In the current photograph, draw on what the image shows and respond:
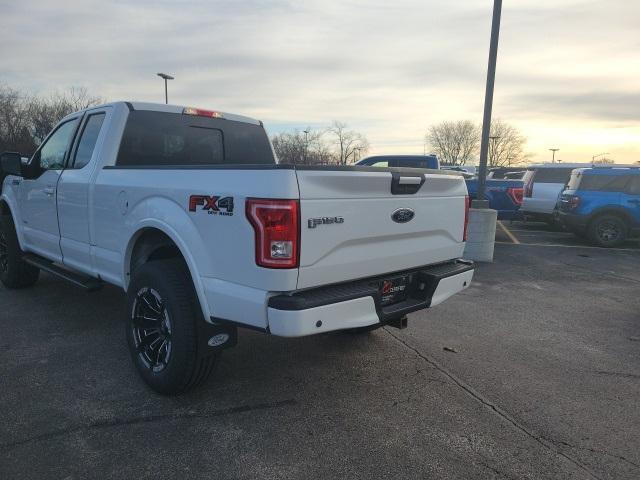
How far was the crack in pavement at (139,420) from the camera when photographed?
2.88 meters

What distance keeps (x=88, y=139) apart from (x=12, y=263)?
2.52 metres

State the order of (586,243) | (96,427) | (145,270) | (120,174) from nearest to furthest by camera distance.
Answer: (96,427) → (145,270) → (120,174) → (586,243)

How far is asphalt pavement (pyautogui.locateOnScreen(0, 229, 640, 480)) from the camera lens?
271 centimetres

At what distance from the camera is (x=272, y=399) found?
345 centimetres

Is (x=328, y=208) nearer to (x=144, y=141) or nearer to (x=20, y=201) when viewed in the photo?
(x=144, y=141)

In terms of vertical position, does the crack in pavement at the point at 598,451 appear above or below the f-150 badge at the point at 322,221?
below

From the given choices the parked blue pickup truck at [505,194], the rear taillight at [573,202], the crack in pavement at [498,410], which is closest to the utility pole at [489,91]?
the rear taillight at [573,202]

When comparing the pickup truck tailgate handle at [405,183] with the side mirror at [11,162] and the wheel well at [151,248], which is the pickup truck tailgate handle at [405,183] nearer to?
the wheel well at [151,248]

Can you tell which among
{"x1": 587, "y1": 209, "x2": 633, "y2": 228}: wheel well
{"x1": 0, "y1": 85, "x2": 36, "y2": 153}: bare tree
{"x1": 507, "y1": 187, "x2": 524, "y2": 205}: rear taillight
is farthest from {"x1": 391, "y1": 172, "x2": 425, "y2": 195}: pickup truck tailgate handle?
{"x1": 0, "y1": 85, "x2": 36, "y2": 153}: bare tree

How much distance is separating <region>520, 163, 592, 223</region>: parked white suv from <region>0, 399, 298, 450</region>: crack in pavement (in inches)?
490

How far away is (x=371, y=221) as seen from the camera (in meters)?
3.07

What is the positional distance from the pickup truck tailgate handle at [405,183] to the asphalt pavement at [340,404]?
1.48m

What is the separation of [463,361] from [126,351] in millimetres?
2940

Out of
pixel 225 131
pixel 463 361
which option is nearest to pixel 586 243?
pixel 463 361
